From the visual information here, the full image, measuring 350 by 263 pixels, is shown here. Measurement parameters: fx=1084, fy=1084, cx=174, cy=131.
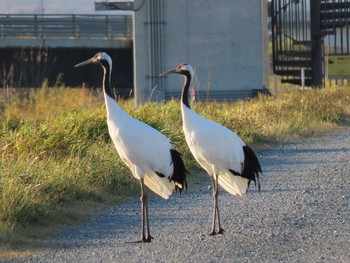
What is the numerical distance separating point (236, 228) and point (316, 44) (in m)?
23.2

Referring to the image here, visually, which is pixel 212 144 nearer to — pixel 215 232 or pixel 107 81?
pixel 215 232

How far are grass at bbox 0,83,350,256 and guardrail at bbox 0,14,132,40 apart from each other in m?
20.5

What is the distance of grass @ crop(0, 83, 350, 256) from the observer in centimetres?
1083

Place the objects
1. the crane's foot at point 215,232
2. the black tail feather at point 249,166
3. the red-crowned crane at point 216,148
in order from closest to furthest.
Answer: the crane's foot at point 215,232 < the red-crowned crane at point 216,148 < the black tail feather at point 249,166

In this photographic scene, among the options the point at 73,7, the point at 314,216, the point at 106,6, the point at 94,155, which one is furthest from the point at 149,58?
the point at 314,216

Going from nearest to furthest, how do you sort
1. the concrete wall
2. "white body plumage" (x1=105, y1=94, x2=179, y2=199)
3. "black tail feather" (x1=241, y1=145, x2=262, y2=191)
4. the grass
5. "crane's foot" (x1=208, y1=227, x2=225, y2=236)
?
"white body plumage" (x1=105, y1=94, x2=179, y2=199) < "crane's foot" (x1=208, y1=227, x2=225, y2=236) < "black tail feather" (x1=241, y1=145, x2=262, y2=191) < the grass < the concrete wall

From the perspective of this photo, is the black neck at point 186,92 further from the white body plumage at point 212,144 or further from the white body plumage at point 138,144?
the white body plumage at point 138,144

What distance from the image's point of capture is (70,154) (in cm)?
1412

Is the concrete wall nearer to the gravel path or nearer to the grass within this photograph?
the grass

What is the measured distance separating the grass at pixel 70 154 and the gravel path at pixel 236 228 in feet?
1.37

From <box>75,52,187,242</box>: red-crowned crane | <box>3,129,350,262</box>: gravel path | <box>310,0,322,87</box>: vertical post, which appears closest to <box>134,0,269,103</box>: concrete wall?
<box>310,0,322,87</box>: vertical post

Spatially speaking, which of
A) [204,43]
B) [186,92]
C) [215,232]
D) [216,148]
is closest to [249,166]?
[216,148]

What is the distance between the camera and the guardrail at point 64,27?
43.5 meters

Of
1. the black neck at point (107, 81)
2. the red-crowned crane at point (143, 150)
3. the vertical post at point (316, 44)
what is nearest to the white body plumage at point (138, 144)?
the red-crowned crane at point (143, 150)
